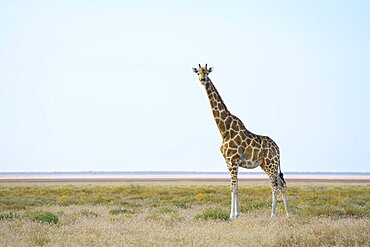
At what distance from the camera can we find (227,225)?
15.3m

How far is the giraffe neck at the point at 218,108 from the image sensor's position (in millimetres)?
18328

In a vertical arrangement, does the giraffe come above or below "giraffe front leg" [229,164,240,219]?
above

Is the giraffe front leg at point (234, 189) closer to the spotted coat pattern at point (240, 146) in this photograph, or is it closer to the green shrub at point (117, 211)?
the spotted coat pattern at point (240, 146)

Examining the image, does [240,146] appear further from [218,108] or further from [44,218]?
[44,218]

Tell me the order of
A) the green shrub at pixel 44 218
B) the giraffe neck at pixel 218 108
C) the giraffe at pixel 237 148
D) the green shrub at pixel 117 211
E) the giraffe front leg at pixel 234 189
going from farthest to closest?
the green shrub at pixel 117 211 < the giraffe neck at pixel 218 108 < the giraffe at pixel 237 148 < the giraffe front leg at pixel 234 189 < the green shrub at pixel 44 218

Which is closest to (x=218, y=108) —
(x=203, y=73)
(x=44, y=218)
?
(x=203, y=73)

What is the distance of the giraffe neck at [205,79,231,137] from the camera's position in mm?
18328

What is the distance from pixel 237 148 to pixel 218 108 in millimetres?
1610

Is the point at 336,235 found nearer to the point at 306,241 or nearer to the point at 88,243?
the point at 306,241

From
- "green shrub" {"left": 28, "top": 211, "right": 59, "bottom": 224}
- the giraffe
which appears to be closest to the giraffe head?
the giraffe

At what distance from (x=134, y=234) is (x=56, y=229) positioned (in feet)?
7.51

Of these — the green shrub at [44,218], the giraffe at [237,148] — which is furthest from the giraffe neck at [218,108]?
the green shrub at [44,218]

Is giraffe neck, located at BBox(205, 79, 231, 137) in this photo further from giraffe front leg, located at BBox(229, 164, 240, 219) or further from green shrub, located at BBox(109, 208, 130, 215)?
green shrub, located at BBox(109, 208, 130, 215)

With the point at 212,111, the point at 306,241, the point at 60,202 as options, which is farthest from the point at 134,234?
the point at 60,202
